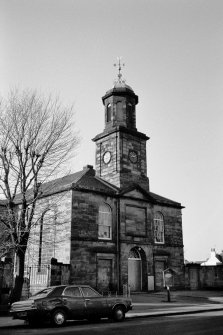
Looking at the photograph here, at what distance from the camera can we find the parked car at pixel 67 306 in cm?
1191

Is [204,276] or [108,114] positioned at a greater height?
[108,114]

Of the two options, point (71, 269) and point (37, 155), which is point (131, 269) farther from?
point (37, 155)

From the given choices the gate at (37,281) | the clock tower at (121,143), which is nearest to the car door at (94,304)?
the gate at (37,281)

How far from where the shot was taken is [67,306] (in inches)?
489

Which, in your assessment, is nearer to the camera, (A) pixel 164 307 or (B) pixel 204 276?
(A) pixel 164 307

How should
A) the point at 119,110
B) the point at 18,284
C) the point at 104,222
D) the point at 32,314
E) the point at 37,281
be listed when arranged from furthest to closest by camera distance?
the point at 119,110, the point at 104,222, the point at 37,281, the point at 18,284, the point at 32,314

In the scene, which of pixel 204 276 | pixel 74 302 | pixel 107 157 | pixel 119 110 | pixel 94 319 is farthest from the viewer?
pixel 204 276

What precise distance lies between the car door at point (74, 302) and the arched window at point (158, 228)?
53.5 feet

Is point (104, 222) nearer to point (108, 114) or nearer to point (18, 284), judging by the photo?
point (108, 114)

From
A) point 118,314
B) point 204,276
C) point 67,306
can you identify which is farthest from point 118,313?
point 204,276

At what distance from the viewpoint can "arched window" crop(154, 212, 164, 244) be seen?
2873 cm

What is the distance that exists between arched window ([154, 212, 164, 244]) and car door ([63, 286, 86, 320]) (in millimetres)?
16319

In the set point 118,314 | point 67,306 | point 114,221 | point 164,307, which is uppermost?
point 114,221

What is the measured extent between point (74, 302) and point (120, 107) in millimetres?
20772
